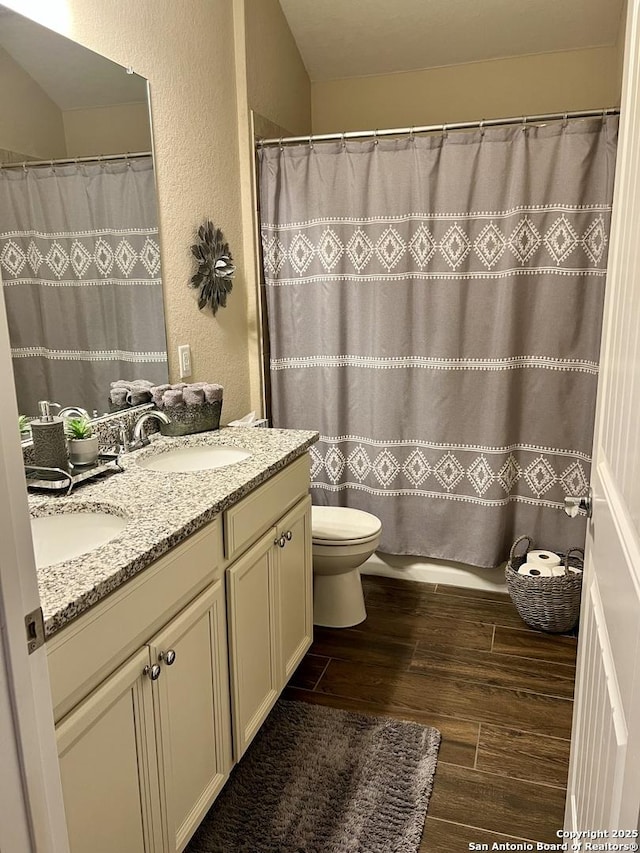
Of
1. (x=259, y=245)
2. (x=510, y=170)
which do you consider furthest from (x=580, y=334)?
(x=259, y=245)

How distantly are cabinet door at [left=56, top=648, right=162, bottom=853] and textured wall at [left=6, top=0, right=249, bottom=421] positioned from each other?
1313 mm

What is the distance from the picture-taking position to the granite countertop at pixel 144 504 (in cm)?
113

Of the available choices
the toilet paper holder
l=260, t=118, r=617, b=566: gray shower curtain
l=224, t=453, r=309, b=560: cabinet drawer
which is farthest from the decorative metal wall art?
the toilet paper holder

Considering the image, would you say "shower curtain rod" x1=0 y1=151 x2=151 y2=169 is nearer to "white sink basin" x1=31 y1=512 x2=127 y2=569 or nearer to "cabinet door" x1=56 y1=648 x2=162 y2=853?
"white sink basin" x1=31 y1=512 x2=127 y2=569

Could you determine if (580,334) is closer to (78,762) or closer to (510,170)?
(510,170)

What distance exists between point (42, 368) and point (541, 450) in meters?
1.91

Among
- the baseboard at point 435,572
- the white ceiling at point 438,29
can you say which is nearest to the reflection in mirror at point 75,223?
the white ceiling at point 438,29

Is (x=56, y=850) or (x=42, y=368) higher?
(x=42, y=368)

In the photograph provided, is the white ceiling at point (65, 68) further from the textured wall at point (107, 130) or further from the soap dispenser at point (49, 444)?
the soap dispenser at point (49, 444)

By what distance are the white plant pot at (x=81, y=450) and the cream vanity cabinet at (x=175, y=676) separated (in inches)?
17.8

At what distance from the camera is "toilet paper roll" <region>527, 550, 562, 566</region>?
2.61 metres

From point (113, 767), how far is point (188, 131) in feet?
6.81

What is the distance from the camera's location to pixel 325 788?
183 centimetres

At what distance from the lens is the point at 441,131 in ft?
8.52
